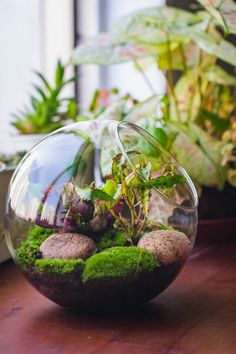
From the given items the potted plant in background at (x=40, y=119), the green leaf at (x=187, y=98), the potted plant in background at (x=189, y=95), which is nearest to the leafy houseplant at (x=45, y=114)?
the potted plant in background at (x=40, y=119)

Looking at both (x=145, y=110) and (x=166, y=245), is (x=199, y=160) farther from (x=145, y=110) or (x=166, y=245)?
(x=166, y=245)

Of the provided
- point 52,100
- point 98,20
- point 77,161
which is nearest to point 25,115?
point 52,100

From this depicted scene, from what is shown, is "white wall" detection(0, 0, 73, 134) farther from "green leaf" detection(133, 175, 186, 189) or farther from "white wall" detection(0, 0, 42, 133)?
"green leaf" detection(133, 175, 186, 189)

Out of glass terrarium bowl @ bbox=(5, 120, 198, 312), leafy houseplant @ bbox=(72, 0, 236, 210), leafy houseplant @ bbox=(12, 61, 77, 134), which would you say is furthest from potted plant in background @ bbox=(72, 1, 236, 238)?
glass terrarium bowl @ bbox=(5, 120, 198, 312)

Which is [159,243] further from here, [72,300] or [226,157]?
[226,157]

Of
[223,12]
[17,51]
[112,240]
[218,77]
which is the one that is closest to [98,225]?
[112,240]

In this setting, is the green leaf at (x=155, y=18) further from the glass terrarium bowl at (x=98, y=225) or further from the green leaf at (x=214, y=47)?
the glass terrarium bowl at (x=98, y=225)
